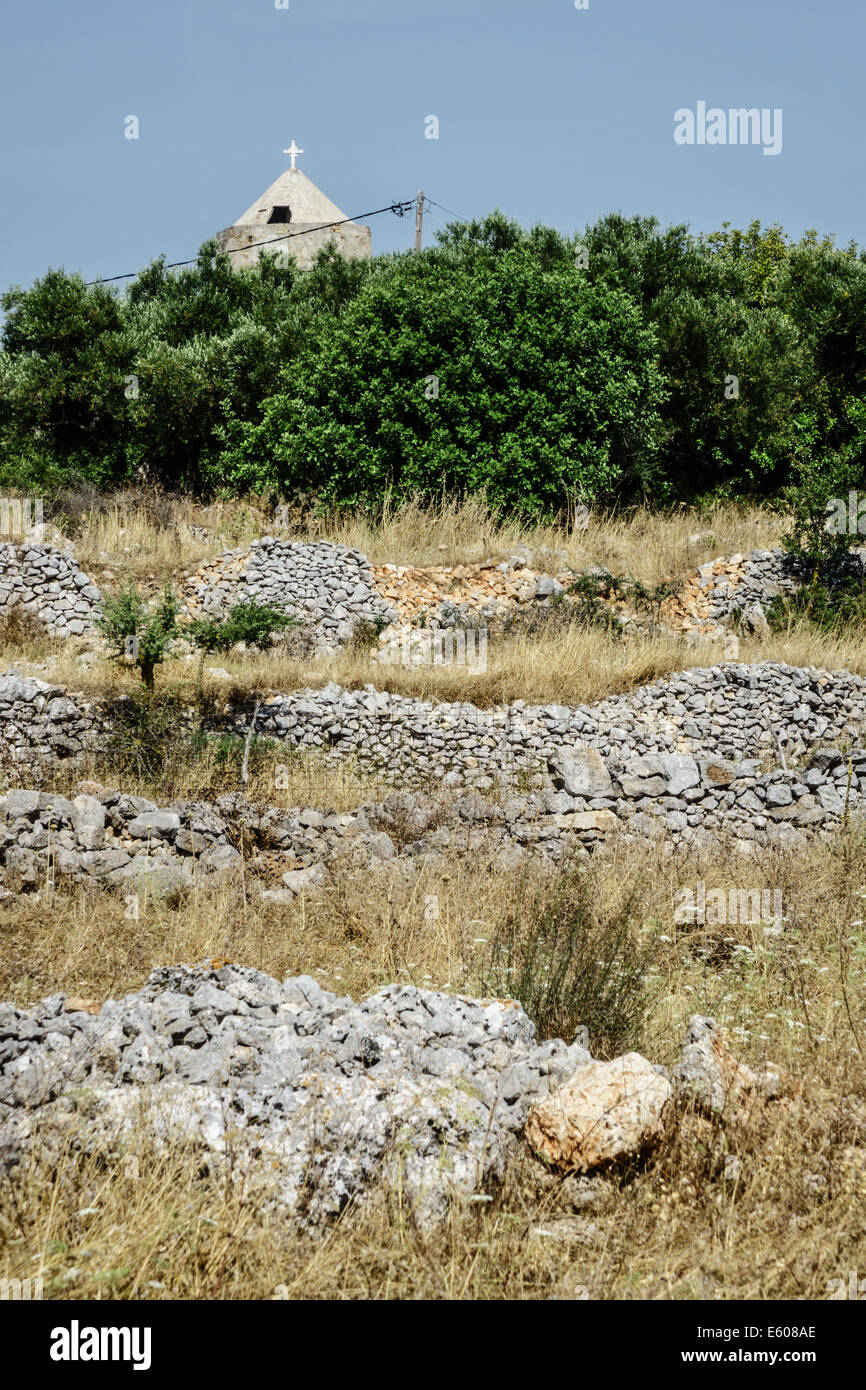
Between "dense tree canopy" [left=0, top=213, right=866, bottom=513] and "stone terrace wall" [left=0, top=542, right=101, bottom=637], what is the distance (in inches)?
A: 144

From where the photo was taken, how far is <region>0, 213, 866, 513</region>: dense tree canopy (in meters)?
16.3

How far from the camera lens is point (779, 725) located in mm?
11070

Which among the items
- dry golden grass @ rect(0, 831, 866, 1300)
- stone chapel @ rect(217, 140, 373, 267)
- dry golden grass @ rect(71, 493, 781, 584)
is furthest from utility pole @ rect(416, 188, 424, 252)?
dry golden grass @ rect(0, 831, 866, 1300)

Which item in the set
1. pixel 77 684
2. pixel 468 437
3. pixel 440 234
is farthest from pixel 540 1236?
pixel 440 234

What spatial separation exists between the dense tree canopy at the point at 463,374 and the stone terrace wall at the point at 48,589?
144 inches

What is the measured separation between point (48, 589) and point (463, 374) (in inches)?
298

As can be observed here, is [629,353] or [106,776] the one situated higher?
[629,353]

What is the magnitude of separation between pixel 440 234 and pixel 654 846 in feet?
61.1

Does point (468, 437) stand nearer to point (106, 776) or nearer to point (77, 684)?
point (77, 684)

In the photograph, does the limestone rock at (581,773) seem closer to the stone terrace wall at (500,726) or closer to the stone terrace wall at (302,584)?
the stone terrace wall at (500,726)

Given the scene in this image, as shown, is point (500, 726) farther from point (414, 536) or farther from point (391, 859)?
point (414, 536)

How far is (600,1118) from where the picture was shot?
377cm

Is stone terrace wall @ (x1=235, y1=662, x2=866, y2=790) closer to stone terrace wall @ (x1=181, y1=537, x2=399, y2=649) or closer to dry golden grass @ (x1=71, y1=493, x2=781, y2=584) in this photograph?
stone terrace wall @ (x1=181, y1=537, x2=399, y2=649)

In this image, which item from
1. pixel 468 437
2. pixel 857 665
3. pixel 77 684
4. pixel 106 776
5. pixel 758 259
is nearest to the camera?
pixel 106 776
